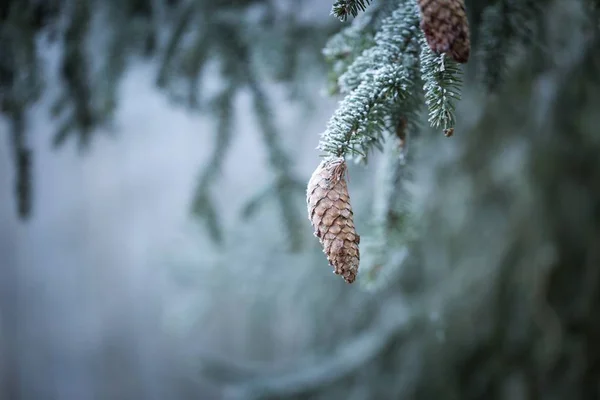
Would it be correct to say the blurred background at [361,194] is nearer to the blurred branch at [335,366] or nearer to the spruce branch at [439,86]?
the blurred branch at [335,366]

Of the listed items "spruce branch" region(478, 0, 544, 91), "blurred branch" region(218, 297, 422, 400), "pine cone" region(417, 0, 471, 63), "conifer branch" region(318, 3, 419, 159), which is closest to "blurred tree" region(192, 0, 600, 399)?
"blurred branch" region(218, 297, 422, 400)

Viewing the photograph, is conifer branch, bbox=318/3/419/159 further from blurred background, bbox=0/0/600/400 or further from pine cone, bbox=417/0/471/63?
blurred background, bbox=0/0/600/400

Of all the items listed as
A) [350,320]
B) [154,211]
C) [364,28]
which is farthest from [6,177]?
[364,28]

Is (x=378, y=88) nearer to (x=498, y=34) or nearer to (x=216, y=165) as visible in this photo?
(x=498, y=34)

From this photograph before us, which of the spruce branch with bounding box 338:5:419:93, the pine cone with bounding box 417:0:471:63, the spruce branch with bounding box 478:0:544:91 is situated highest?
the spruce branch with bounding box 478:0:544:91

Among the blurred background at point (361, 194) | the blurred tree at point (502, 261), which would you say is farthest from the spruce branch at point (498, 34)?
the blurred tree at point (502, 261)
